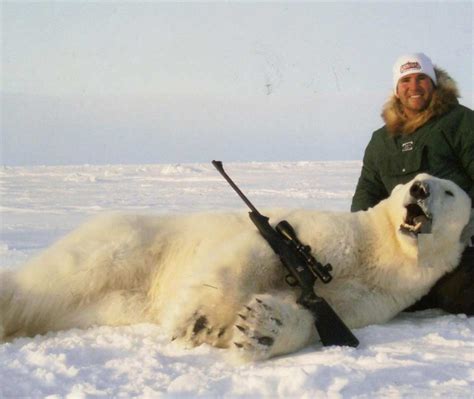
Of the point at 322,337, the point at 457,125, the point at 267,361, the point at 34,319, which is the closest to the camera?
the point at 267,361

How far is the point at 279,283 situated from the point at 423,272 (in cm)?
86

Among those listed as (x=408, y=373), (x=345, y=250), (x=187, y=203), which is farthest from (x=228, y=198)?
(x=408, y=373)

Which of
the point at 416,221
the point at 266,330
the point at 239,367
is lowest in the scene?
the point at 239,367

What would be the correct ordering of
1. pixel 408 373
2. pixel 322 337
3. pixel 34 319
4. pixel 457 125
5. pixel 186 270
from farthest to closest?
pixel 457 125, pixel 186 270, pixel 34 319, pixel 322 337, pixel 408 373

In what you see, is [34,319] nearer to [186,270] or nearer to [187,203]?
[186,270]

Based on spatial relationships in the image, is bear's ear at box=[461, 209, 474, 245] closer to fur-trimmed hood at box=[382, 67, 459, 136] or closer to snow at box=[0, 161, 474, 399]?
snow at box=[0, 161, 474, 399]

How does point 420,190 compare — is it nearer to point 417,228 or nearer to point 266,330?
point 417,228

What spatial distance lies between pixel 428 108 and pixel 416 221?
139 centimetres

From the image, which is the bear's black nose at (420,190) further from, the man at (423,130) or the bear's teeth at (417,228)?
the man at (423,130)

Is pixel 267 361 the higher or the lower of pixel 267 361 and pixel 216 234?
the lower

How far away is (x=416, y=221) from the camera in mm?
3271

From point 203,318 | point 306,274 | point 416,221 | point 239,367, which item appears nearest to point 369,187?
point 416,221

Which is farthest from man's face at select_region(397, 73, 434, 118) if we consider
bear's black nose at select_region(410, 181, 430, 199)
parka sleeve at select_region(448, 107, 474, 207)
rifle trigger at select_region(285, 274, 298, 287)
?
rifle trigger at select_region(285, 274, 298, 287)

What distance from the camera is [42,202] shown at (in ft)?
41.4
